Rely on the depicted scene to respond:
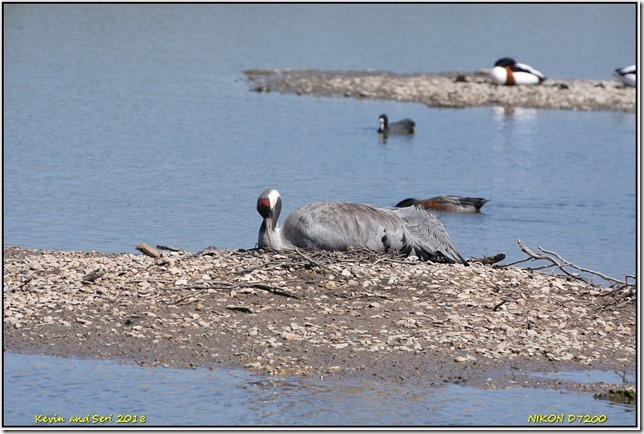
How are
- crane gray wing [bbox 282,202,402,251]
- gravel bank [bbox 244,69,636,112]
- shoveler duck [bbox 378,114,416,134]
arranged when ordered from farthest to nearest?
gravel bank [bbox 244,69,636,112] → shoveler duck [bbox 378,114,416,134] → crane gray wing [bbox 282,202,402,251]

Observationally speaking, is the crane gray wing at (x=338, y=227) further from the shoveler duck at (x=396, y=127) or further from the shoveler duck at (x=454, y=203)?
the shoveler duck at (x=396, y=127)

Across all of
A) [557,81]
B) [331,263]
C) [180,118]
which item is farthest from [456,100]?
[331,263]

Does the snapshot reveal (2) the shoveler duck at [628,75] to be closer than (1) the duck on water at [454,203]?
No

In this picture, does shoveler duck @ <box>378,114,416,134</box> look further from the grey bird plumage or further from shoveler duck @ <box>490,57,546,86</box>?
the grey bird plumage

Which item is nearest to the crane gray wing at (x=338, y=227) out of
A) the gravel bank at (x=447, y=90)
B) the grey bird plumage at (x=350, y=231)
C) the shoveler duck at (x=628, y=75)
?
the grey bird plumage at (x=350, y=231)

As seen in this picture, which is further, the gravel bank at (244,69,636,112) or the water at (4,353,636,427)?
the gravel bank at (244,69,636,112)

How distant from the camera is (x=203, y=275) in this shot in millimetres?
11109

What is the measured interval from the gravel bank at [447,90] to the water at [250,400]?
21472 mm

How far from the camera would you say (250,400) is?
905cm

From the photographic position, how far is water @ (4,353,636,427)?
Result: 8.77m

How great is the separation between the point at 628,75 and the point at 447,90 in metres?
4.82

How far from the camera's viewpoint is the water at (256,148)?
15867mm

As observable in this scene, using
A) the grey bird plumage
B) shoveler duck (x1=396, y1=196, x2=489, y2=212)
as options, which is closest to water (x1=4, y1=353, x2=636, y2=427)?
the grey bird plumage

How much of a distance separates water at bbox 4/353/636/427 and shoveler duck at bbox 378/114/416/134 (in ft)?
51.3
